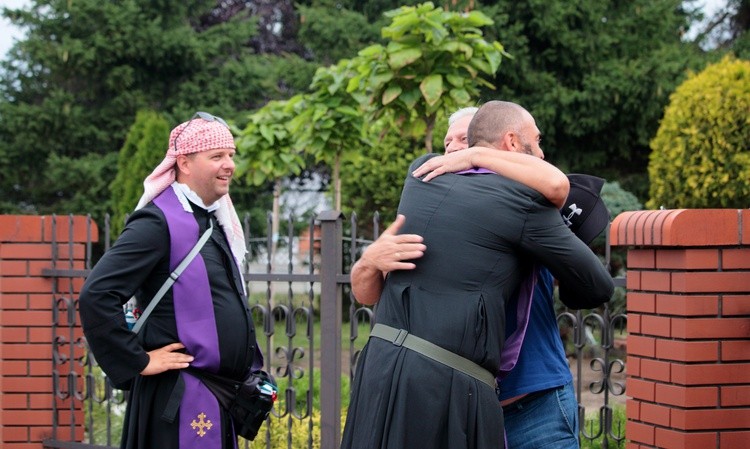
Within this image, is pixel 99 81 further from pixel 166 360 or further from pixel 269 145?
pixel 166 360

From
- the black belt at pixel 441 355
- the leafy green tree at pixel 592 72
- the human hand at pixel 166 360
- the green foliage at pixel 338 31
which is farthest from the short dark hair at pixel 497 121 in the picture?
the green foliage at pixel 338 31

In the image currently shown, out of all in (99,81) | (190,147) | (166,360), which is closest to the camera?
(166,360)

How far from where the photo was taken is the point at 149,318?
3.17 meters

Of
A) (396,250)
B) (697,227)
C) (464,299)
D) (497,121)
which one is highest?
(497,121)

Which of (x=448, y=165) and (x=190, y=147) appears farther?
(x=190, y=147)

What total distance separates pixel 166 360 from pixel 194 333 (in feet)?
0.43

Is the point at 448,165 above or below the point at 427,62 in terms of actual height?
below

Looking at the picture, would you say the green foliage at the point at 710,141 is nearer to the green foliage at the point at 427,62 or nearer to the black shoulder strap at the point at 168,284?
the green foliage at the point at 427,62

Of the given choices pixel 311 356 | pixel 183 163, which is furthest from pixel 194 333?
pixel 311 356

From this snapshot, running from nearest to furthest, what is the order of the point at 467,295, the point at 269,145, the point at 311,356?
the point at 467,295 < the point at 311,356 < the point at 269,145

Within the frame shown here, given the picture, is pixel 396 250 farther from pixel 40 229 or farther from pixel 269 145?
pixel 269 145

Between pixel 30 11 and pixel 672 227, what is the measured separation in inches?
726

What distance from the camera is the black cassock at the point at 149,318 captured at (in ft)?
10.0

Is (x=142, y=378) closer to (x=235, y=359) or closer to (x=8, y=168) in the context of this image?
(x=235, y=359)
